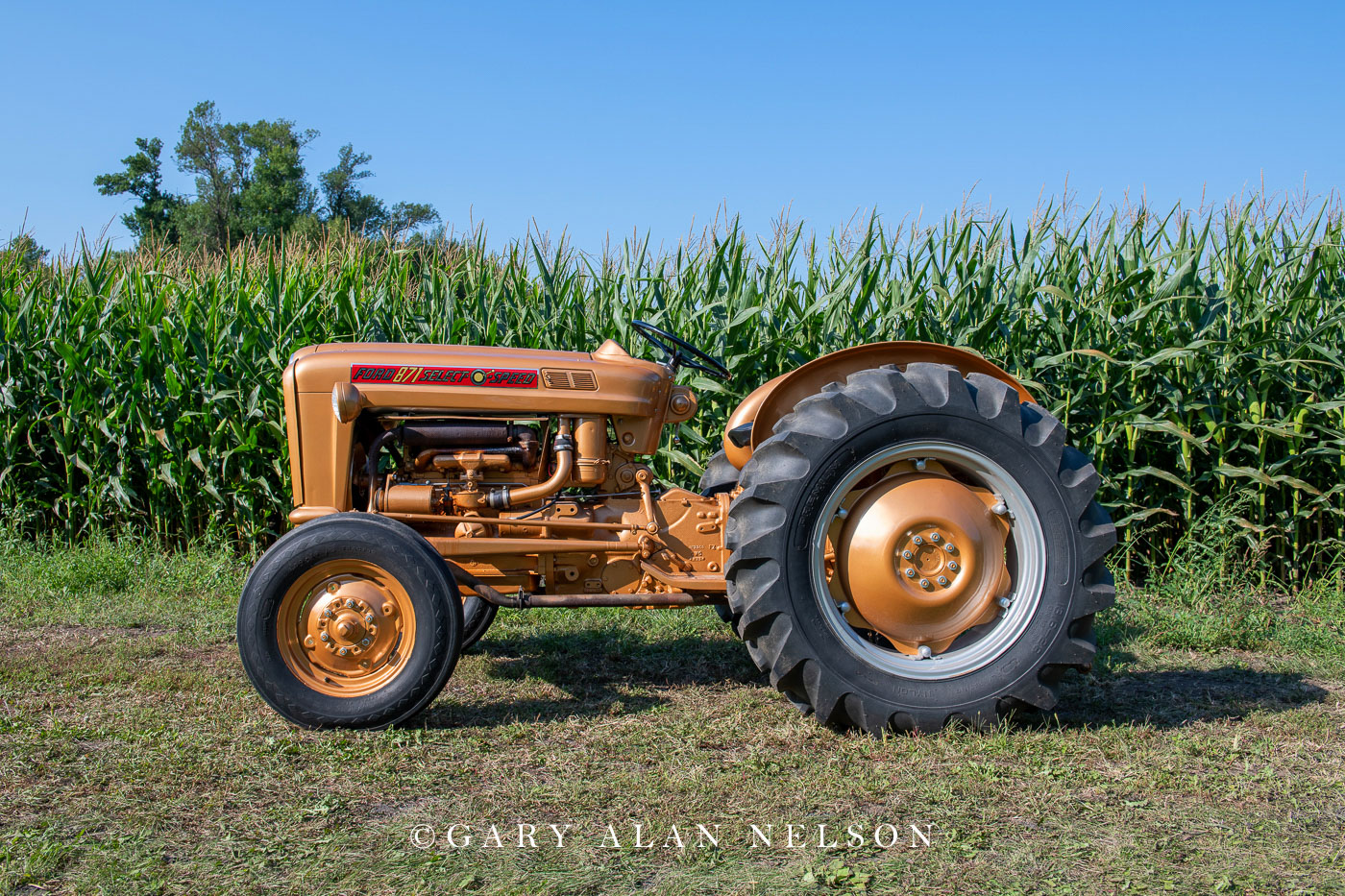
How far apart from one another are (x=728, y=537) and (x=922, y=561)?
28.3 inches

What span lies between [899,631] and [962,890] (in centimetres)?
123

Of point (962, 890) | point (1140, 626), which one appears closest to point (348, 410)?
point (962, 890)

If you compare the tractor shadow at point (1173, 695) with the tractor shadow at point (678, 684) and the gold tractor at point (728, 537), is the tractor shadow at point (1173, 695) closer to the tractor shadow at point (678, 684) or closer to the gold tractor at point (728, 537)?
the tractor shadow at point (678, 684)

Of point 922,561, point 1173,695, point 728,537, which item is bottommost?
point 1173,695

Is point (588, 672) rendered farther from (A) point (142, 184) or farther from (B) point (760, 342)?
(A) point (142, 184)

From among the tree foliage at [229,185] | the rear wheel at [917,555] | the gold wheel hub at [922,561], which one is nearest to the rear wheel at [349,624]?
the rear wheel at [917,555]

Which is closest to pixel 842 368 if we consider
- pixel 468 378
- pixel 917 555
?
pixel 917 555

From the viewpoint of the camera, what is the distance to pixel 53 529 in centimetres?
638

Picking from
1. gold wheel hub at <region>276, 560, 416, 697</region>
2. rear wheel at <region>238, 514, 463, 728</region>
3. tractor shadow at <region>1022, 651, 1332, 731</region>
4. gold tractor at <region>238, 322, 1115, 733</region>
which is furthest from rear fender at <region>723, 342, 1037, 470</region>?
gold wheel hub at <region>276, 560, 416, 697</region>

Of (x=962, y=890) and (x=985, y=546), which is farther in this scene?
(x=985, y=546)

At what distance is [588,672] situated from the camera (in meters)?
4.29

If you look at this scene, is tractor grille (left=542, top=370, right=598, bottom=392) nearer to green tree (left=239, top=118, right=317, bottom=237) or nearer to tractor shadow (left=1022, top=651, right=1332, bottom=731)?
tractor shadow (left=1022, top=651, right=1332, bottom=731)

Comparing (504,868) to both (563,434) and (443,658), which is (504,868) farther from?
(563,434)

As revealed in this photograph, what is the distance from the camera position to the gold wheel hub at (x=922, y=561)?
3455 mm
